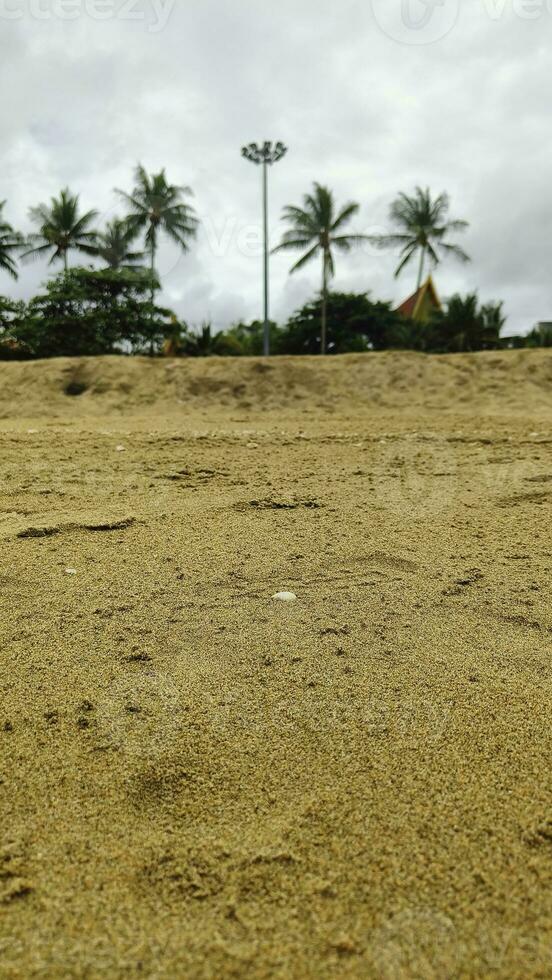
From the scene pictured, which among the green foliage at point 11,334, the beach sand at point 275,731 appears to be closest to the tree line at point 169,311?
the green foliage at point 11,334

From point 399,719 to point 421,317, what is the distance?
1124 inches

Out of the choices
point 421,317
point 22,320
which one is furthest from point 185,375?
point 421,317

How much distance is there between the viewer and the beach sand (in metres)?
1.07

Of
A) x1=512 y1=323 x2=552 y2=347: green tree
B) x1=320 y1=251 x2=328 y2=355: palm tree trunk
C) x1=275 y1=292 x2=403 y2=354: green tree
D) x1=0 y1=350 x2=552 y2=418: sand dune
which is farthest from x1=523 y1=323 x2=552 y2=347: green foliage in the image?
x1=0 y1=350 x2=552 y2=418: sand dune

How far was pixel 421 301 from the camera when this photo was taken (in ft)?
94.2

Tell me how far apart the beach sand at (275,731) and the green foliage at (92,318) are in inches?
637

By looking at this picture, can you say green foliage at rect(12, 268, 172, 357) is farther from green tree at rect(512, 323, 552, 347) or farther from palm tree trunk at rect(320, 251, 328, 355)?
green tree at rect(512, 323, 552, 347)

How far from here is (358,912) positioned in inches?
43.3

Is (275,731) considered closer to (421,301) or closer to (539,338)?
(539,338)

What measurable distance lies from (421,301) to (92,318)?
16.3 meters

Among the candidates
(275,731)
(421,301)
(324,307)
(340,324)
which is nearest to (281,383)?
(275,731)

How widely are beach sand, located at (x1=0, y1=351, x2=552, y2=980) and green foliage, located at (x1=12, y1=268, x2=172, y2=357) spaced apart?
16186 millimetres

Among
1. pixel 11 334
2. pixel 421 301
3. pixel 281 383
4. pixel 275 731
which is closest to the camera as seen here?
pixel 275 731

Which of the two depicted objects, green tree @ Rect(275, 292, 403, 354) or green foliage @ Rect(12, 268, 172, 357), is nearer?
green foliage @ Rect(12, 268, 172, 357)
